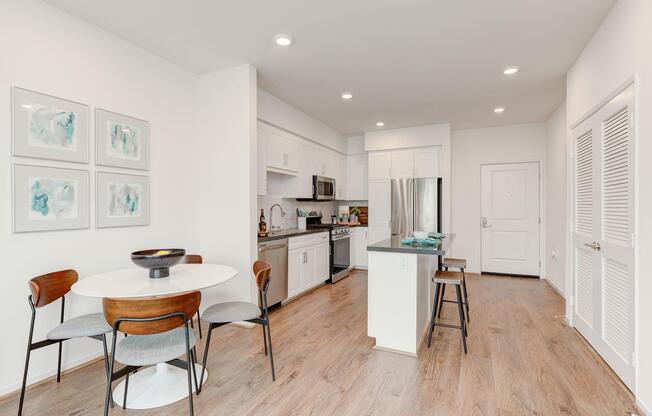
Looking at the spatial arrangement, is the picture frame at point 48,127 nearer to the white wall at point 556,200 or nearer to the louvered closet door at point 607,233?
the louvered closet door at point 607,233

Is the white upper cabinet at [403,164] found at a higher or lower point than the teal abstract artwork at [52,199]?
higher

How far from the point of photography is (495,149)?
5.75 m

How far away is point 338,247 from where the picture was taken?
536 cm

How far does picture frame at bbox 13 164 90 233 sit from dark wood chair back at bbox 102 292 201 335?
41.4 inches

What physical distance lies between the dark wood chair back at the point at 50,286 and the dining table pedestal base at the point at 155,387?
75 cm

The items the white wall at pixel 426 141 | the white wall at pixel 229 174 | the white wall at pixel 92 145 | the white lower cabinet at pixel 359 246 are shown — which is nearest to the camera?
the white wall at pixel 92 145

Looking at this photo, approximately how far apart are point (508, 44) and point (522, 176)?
340cm

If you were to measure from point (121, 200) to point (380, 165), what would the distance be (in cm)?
434

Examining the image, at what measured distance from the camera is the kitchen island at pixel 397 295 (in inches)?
105

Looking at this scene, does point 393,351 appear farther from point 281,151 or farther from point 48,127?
point 48,127

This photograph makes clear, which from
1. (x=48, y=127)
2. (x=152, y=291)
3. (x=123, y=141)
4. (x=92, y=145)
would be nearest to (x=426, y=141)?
(x=123, y=141)

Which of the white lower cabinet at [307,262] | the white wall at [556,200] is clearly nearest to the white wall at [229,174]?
the white lower cabinet at [307,262]

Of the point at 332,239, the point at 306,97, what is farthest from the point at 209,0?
the point at 332,239

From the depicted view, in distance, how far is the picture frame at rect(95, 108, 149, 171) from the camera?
8.57ft
